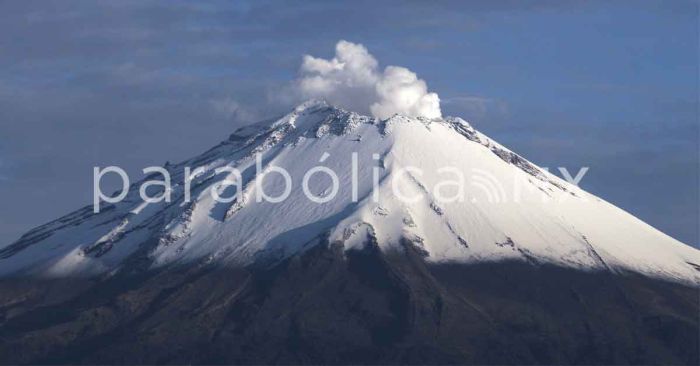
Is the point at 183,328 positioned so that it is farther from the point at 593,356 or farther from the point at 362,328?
the point at 593,356

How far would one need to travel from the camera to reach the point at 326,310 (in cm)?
19762

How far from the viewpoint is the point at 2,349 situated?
19588 cm

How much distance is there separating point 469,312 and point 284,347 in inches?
748

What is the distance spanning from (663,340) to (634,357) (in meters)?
5.74

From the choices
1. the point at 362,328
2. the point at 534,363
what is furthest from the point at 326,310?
the point at 534,363

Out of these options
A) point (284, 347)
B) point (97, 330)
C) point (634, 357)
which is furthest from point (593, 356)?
point (97, 330)

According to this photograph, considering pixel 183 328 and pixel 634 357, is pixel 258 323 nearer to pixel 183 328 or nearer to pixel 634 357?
Answer: pixel 183 328

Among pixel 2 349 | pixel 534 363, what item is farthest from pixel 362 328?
pixel 2 349

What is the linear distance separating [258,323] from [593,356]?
103 ft

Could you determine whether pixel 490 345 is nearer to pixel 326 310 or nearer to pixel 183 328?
pixel 326 310

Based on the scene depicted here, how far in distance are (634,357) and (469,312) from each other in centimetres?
1632

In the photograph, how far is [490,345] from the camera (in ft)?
630

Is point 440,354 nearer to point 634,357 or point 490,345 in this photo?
point 490,345

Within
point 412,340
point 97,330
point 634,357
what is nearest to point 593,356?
point 634,357
